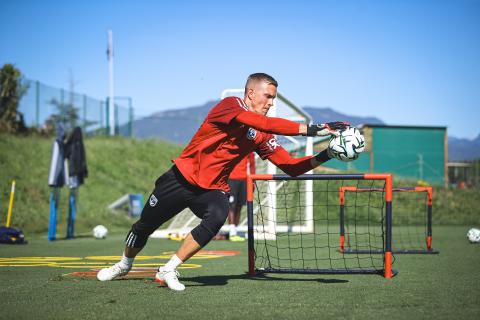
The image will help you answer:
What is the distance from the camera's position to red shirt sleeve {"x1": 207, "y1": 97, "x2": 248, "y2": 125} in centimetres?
580

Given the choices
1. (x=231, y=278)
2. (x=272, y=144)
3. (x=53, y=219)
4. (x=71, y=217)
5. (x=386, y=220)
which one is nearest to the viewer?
(x=272, y=144)

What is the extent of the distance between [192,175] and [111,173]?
20676 millimetres

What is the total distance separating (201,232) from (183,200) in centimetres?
37

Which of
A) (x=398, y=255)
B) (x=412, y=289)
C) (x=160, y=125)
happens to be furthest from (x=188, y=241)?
(x=160, y=125)

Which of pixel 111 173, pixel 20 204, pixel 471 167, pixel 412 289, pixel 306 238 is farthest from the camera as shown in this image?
pixel 471 167

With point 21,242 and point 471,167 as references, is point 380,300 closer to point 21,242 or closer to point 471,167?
point 21,242

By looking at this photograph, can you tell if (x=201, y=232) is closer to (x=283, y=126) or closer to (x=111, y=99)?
(x=283, y=126)

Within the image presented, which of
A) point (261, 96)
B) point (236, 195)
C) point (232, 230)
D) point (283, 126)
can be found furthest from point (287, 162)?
point (236, 195)

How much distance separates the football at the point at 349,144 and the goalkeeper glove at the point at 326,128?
7 cm

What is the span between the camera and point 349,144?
19.0ft

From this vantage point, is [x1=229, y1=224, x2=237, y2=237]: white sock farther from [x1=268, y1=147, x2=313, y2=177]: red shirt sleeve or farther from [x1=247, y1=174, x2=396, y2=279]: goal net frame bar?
[x1=268, y1=147, x2=313, y2=177]: red shirt sleeve

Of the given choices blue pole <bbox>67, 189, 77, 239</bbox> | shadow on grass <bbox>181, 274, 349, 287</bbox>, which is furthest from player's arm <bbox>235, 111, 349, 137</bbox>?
blue pole <bbox>67, 189, 77, 239</bbox>

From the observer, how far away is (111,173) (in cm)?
2602

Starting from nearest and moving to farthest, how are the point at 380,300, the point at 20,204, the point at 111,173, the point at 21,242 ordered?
the point at 380,300
the point at 21,242
the point at 20,204
the point at 111,173
